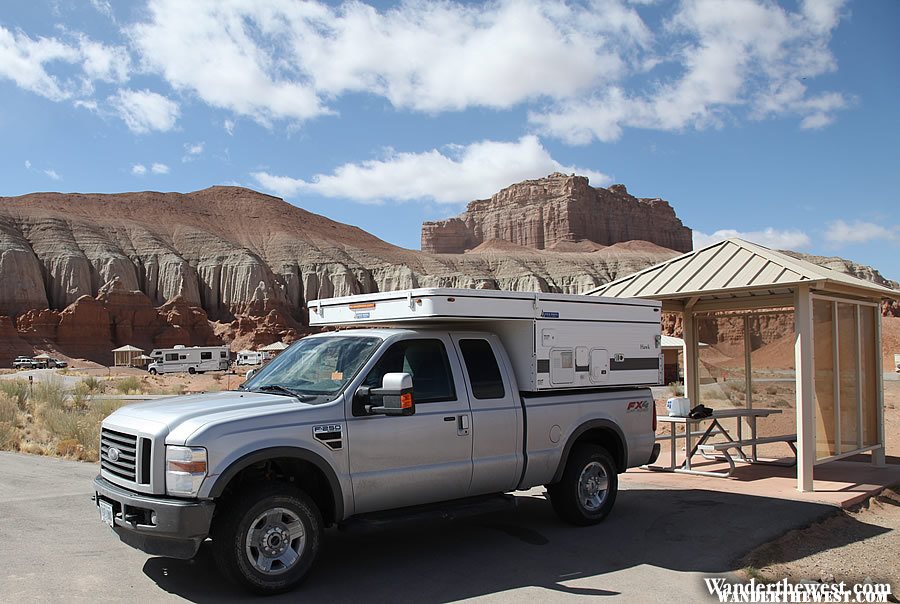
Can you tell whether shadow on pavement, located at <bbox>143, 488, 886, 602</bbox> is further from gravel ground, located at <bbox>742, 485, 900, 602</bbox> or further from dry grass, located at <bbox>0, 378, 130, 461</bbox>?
dry grass, located at <bbox>0, 378, 130, 461</bbox>

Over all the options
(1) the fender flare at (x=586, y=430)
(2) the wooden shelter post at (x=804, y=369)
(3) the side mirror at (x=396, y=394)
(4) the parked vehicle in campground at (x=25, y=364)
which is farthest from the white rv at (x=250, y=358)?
(3) the side mirror at (x=396, y=394)

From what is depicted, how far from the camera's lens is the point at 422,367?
690 centimetres

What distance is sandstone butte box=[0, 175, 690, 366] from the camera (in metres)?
77.4

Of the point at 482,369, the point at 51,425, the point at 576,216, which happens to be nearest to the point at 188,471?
→ the point at 482,369

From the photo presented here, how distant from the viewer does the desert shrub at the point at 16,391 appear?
22.3 meters

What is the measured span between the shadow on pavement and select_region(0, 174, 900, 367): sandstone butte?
184 feet

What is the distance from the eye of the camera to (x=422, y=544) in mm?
7379

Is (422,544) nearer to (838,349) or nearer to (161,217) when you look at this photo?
(838,349)

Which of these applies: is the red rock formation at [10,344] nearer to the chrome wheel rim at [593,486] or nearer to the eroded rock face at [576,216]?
the chrome wheel rim at [593,486]

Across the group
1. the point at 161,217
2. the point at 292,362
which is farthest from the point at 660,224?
the point at 292,362

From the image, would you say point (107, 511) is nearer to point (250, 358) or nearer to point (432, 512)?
point (432, 512)

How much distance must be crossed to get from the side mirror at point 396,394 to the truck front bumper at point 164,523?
1.47m

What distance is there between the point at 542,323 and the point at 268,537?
333cm

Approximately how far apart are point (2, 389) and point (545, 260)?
93411mm
